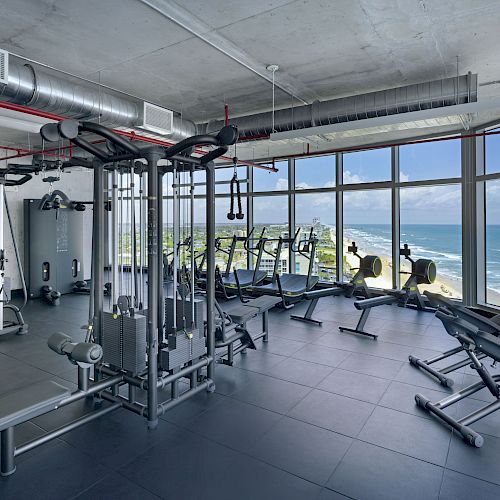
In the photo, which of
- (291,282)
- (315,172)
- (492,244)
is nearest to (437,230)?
(492,244)

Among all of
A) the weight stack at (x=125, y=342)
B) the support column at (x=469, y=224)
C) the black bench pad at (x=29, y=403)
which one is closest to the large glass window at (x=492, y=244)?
the support column at (x=469, y=224)

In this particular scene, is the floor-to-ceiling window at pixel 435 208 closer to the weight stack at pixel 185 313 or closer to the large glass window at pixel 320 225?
the large glass window at pixel 320 225

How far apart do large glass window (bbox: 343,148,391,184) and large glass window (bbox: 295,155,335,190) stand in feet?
0.97

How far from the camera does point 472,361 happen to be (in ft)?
9.33

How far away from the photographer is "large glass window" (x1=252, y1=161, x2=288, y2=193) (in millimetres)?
8117

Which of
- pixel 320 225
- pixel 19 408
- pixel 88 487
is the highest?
pixel 320 225

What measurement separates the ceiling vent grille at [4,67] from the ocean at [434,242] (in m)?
6.03

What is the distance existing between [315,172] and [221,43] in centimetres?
459

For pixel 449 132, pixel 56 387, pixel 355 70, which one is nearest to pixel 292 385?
pixel 56 387

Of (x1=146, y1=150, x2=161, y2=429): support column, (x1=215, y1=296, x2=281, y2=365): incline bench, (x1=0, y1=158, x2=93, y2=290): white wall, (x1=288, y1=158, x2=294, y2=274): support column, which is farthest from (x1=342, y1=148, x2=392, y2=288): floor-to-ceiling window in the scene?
(x1=0, y1=158, x2=93, y2=290): white wall

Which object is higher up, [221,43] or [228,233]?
[221,43]

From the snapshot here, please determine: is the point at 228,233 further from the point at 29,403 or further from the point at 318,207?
the point at 29,403

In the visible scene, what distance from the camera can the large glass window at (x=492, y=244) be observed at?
588 cm

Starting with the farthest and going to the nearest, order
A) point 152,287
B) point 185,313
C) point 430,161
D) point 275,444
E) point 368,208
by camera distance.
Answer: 1. point 368,208
2. point 430,161
3. point 185,313
4. point 152,287
5. point 275,444
